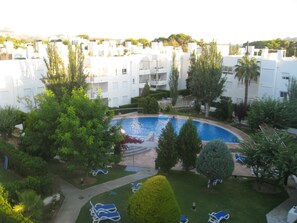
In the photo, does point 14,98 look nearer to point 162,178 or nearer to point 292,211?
point 162,178

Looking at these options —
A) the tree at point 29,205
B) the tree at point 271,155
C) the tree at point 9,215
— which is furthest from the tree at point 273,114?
the tree at point 9,215

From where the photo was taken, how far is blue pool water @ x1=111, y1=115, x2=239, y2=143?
33.4 m

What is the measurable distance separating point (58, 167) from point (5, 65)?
63.4 ft

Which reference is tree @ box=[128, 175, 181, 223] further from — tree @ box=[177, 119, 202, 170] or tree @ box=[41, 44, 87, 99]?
tree @ box=[41, 44, 87, 99]

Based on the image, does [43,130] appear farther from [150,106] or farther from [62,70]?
[150,106]

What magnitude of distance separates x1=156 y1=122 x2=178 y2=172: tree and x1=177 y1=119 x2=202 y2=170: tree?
2.01 ft

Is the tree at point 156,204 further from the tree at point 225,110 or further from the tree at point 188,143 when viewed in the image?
the tree at point 225,110

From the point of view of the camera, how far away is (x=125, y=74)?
4697 centimetres

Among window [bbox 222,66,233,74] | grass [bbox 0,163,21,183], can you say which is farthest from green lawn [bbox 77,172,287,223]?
window [bbox 222,66,233,74]

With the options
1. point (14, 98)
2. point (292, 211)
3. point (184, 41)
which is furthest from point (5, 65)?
point (184, 41)

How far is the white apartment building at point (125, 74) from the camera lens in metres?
36.3

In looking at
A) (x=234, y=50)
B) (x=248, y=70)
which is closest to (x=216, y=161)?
(x=248, y=70)

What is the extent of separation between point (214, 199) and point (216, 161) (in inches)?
95.8

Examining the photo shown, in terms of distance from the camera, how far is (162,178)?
12.6 meters
